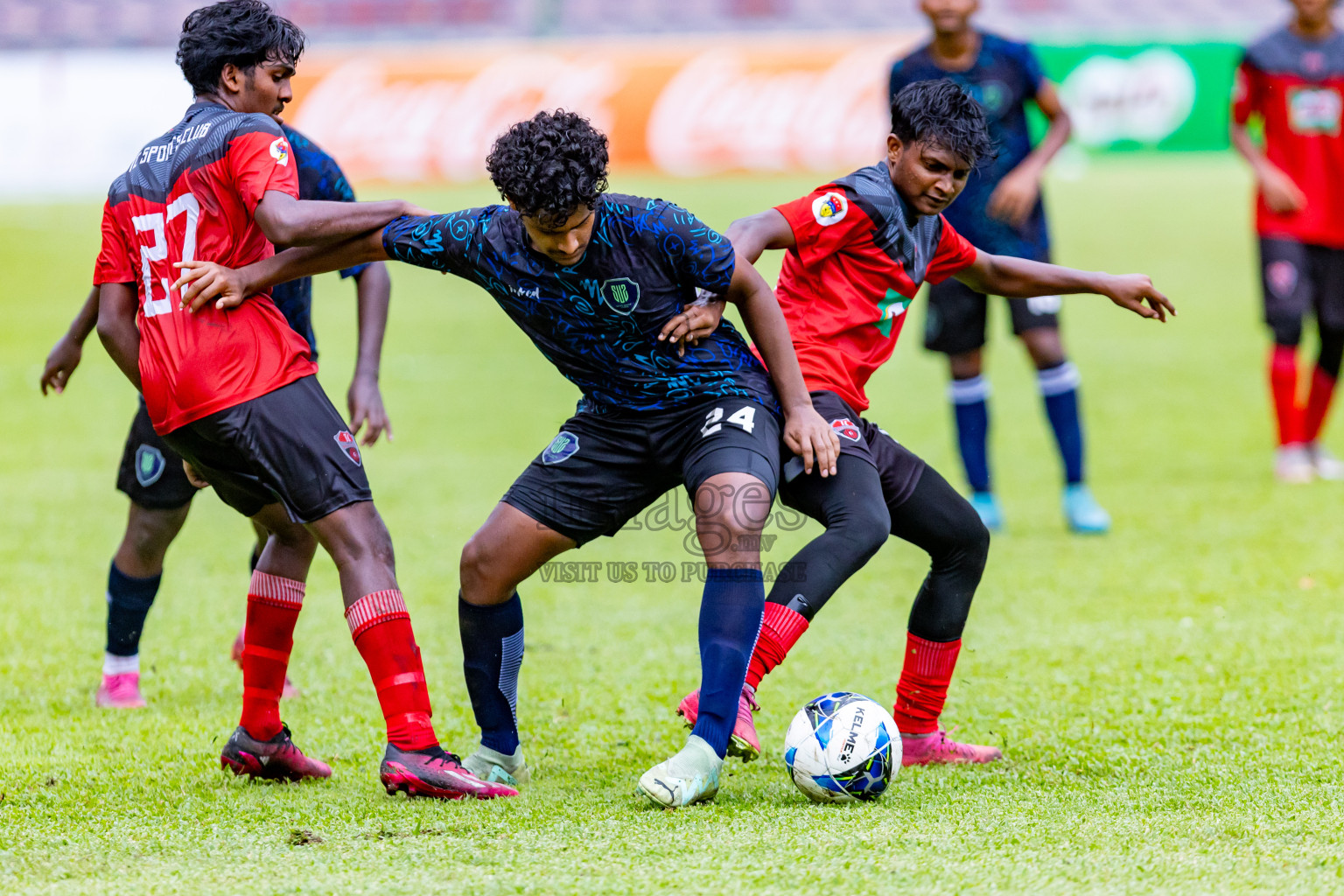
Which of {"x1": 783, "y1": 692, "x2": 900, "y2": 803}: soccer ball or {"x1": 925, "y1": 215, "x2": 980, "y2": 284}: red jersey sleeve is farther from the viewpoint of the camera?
{"x1": 925, "y1": 215, "x2": 980, "y2": 284}: red jersey sleeve

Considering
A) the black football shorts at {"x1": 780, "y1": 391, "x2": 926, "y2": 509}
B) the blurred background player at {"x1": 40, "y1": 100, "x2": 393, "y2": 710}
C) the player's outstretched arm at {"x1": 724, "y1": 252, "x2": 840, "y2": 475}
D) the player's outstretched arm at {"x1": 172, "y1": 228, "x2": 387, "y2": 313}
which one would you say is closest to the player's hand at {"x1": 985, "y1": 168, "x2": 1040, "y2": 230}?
the black football shorts at {"x1": 780, "y1": 391, "x2": 926, "y2": 509}

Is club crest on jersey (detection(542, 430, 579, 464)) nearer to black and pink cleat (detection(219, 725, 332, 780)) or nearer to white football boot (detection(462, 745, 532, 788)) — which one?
white football boot (detection(462, 745, 532, 788))

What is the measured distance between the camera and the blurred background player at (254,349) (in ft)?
12.2

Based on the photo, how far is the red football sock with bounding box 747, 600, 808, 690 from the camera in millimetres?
3734

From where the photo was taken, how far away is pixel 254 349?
151 inches

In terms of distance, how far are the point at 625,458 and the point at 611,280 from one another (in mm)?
475

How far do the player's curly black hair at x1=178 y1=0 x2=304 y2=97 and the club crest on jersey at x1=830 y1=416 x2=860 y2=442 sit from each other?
1.73 m

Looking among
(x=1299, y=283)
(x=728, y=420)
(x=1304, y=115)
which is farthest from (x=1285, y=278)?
(x=728, y=420)

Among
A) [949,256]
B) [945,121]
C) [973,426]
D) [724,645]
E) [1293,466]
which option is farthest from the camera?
[1293,466]

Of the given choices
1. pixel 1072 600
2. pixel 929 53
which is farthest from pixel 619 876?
pixel 929 53

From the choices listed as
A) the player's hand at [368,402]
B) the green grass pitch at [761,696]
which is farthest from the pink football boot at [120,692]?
the player's hand at [368,402]

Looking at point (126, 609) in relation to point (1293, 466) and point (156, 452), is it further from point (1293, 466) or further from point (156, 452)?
point (1293, 466)

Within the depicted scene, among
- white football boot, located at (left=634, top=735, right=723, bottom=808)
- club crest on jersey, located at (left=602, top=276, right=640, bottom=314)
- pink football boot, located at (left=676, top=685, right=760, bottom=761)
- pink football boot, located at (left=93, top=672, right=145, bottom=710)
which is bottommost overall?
pink football boot, located at (left=93, top=672, right=145, bottom=710)

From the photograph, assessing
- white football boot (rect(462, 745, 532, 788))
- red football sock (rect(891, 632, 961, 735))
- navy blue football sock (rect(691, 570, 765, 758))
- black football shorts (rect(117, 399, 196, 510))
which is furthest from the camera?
black football shorts (rect(117, 399, 196, 510))
